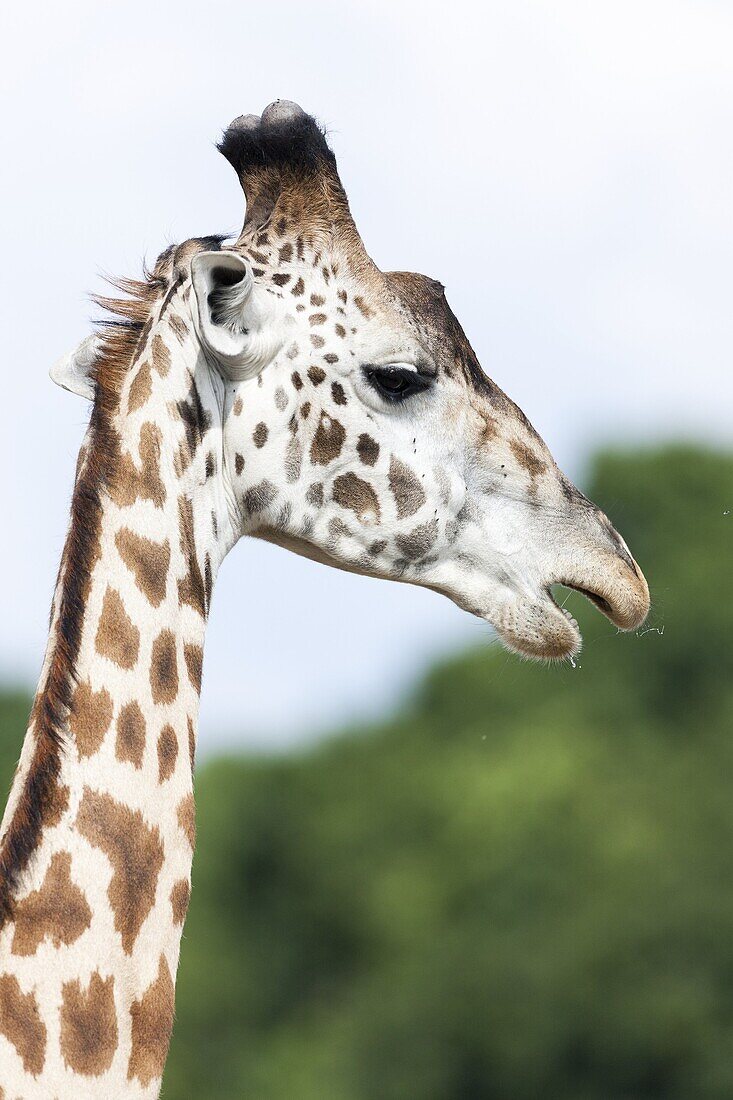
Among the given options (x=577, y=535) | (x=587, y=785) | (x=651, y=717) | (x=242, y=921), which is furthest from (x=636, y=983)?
(x=577, y=535)

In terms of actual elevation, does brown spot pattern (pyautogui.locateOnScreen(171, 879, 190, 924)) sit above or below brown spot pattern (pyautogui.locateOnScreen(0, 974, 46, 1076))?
above

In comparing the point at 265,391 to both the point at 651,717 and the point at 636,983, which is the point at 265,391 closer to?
the point at 636,983

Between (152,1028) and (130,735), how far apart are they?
0.82 meters

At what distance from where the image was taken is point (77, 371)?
19.4 feet

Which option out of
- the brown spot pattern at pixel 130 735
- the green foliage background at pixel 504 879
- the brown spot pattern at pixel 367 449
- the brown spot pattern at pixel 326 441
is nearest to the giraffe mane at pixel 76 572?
the brown spot pattern at pixel 130 735

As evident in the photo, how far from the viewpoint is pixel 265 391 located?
18.7 ft

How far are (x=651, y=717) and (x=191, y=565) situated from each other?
59838mm

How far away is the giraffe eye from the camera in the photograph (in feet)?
19.2

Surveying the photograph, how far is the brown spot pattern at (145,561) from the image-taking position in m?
5.26

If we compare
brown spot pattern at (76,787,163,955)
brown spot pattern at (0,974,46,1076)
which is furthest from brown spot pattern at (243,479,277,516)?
brown spot pattern at (0,974,46,1076)

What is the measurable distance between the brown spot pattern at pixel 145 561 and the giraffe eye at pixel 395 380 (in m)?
1.01

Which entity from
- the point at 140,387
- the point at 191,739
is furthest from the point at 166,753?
the point at 140,387

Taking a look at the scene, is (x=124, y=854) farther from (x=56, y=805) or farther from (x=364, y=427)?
(x=364, y=427)

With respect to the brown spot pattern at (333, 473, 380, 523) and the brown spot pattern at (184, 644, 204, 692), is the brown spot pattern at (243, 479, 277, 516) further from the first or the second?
the brown spot pattern at (184, 644, 204, 692)
